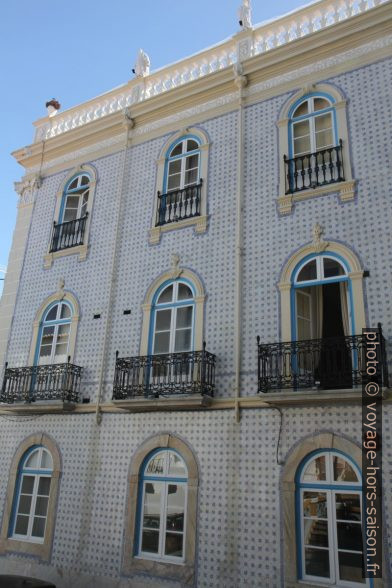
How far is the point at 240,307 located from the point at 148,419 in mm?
2648

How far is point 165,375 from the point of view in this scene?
9133 mm

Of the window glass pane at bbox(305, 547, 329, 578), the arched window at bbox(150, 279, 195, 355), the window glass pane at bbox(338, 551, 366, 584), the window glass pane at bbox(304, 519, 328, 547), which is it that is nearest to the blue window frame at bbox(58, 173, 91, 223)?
the arched window at bbox(150, 279, 195, 355)

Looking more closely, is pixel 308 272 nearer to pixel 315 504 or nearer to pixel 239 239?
pixel 239 239

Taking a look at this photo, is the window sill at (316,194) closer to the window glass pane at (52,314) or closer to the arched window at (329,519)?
the arched window at (329,519)

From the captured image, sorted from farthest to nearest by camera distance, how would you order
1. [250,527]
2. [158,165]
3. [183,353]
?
1. [158,165]
2. [183,353]
3. [250,527]

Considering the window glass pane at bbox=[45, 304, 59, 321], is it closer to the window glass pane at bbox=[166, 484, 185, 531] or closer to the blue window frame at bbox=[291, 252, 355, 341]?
the window glass pane at bbox=[166, 484, 185, 531]

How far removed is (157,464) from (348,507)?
338 cm

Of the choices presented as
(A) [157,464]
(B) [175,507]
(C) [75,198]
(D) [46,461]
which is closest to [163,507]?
(B) [175,507]

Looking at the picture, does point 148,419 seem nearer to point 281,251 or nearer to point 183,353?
point 183,353

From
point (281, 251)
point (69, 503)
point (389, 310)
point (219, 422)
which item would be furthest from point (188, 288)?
point (69, 503)

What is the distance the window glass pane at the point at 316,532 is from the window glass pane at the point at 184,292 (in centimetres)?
445

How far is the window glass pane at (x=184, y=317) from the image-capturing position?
962cm

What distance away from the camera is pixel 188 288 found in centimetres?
989

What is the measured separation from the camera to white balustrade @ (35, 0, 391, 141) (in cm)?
1025
